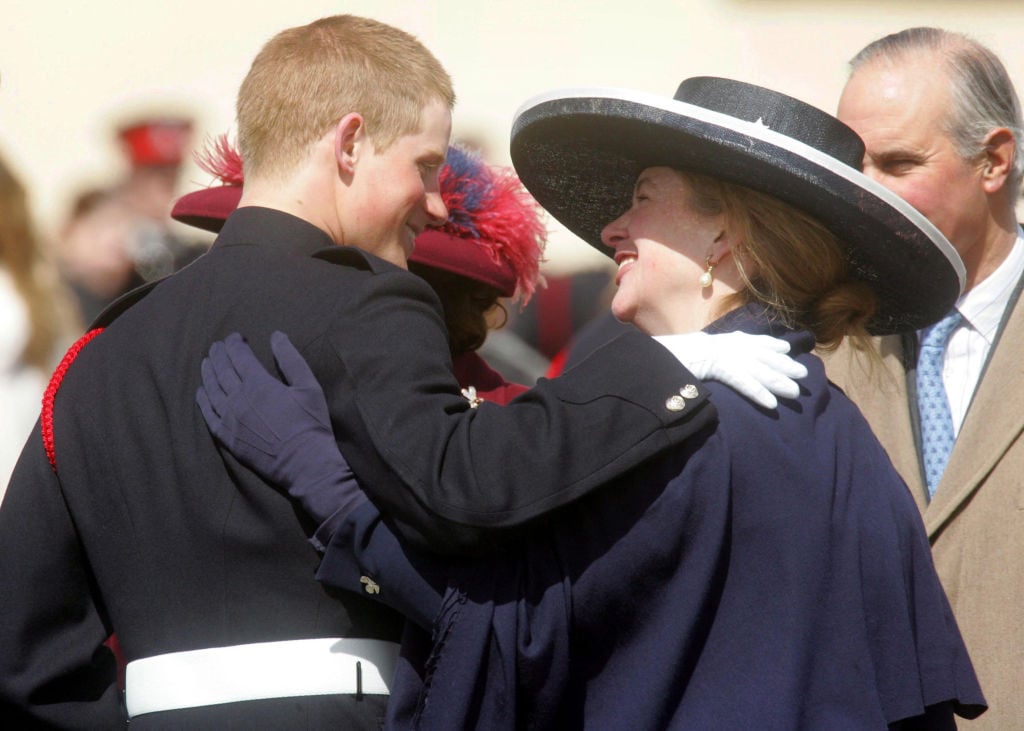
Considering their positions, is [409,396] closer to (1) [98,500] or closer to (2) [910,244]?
(1) [98,500]

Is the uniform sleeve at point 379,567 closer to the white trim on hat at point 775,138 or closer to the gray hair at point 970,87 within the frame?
the white trim on hat at point 775,138

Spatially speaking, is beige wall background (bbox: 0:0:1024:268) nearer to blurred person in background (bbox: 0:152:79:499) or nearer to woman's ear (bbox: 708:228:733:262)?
blurred person in background (bbox: 0:152:79:499)

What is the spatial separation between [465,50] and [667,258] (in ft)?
16.0

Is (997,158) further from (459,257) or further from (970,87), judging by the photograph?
(459,257)

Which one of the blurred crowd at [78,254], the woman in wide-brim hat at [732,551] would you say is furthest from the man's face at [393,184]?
the blurred crowd at [78,254]

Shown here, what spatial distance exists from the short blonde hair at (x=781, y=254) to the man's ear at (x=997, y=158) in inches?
42.5

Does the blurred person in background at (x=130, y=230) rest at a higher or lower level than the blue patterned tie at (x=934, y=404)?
lower

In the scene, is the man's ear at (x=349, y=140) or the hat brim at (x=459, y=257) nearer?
the man's ear at (x=349, y=140)

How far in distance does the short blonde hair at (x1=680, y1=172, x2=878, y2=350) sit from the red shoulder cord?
3.56 ft

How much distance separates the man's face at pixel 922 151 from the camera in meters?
3.45

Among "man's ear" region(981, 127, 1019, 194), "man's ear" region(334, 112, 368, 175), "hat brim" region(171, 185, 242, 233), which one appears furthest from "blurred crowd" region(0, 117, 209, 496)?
"man's ear" region(981, 127, 1019, 194)

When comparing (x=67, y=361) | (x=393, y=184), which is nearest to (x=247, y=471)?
(x=67, y=361)

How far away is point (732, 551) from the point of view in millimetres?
2303

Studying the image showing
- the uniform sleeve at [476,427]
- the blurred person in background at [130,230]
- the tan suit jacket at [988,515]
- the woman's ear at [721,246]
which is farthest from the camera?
the blurred person in background at [130,230]
